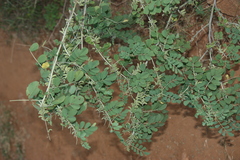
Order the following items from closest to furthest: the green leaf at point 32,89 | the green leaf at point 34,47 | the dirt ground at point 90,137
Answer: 1. the green leaf at point 32,89
2. the green leaf at point 34,47
3. the dirt ground at point 90,137

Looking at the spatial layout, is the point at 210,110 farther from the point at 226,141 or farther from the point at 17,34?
the point at 17,34

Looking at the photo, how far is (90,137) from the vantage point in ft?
10.4

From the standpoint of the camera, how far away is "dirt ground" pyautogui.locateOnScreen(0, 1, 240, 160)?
94.1 inches

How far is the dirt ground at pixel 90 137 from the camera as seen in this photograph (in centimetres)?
239

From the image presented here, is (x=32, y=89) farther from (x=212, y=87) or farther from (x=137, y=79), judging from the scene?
(x=212, y=87)

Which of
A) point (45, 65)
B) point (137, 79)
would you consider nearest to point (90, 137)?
point (137, 79)

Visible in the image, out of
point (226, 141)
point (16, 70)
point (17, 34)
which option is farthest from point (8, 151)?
point (226, 141)

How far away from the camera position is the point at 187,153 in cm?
248

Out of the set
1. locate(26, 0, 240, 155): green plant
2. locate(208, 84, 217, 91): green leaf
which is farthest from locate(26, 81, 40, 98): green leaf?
locate(208, 84, 217, 91): green leaf

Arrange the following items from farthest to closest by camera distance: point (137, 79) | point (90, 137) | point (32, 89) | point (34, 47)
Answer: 1. point (90, 137)
2. point (137, 79)
3. point (34, 47)
4. point (32, 89)

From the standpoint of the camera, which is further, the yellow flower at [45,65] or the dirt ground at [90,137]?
the dirt ground at [90,137]

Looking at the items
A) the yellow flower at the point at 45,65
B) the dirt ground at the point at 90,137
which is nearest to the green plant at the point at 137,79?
the yellow flower at the point at 45,65

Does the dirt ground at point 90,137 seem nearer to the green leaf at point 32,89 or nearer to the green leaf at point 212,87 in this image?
the green leaf at point 212,87

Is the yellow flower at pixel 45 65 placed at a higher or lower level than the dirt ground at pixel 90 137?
higher
